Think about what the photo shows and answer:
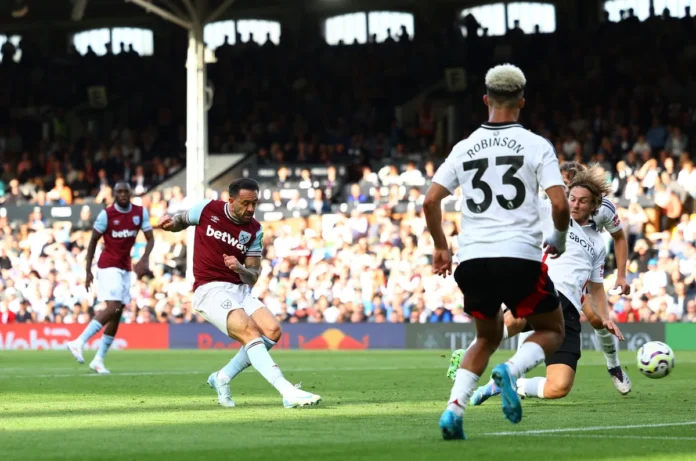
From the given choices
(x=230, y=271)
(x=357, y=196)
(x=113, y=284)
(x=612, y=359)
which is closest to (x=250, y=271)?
(x=230, y=271)

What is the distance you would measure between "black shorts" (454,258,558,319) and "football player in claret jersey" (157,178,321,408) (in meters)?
3.51

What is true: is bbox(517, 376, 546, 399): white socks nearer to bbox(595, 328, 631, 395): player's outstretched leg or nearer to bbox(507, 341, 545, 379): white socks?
bbox(595, 328, 631, 395): player's outstretched leg

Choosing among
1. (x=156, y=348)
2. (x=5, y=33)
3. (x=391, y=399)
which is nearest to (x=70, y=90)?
(x=5, y=33)

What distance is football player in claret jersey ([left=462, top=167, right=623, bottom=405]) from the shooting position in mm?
11141

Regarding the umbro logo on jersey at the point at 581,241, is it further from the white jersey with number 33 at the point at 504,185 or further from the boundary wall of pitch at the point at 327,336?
the boundary wall of pitch at the point at 327,336

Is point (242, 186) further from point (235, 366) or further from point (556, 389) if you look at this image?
point (556, 389)

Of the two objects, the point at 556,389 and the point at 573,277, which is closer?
the point at 556,389

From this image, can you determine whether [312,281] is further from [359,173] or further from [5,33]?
[5,33]

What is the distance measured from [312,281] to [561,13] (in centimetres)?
1748

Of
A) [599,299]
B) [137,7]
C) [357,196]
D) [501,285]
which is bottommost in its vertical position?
[599,299]

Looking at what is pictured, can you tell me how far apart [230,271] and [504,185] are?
410 cm

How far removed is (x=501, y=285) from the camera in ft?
25.7

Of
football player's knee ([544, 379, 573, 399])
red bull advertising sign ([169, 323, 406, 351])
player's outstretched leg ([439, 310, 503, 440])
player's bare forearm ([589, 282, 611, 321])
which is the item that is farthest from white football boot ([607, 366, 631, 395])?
red bull advertising sign ([169, 323, 406, 351])

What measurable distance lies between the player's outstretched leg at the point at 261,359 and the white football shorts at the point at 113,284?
6990 mm
